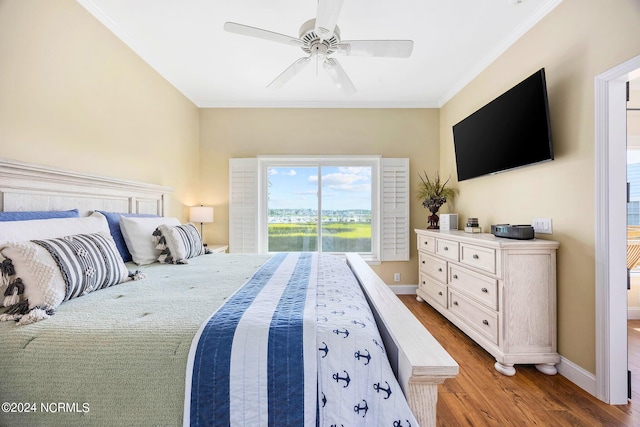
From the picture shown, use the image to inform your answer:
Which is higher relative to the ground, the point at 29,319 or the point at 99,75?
the point at 99,75

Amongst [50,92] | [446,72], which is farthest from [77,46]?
[446,72]

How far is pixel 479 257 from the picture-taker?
7.35 ft

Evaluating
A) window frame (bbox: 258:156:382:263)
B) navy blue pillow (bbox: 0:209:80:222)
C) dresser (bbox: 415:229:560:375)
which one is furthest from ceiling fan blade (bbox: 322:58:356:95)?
navy blue pillow (bbox: 0:209:80:222)

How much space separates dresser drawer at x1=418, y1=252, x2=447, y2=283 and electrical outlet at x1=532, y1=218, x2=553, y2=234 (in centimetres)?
89

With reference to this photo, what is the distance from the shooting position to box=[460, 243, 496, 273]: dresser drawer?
81.5 inches

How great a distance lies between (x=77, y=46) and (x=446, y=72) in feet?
11.3

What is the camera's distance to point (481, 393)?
5.75 ft

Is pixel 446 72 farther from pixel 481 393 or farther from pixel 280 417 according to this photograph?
pixel 280 417

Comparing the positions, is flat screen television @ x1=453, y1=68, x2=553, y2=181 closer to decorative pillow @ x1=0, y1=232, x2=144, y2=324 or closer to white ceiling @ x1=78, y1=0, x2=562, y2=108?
white ceiling @ x1=78, y1=0, x2=562, y2=108

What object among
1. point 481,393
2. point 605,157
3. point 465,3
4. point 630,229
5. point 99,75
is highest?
point 465,3

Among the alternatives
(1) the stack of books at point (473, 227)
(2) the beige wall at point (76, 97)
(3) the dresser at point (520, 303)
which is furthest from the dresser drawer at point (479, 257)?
(2) the beige wall at point (76, 97)

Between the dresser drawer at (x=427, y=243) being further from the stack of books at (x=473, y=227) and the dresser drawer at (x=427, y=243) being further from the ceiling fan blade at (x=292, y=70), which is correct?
the ceiling fan blade at (x=292, y=70)

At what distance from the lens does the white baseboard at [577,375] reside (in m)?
1.72

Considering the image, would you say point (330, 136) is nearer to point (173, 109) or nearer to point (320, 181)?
point (320, 181)
